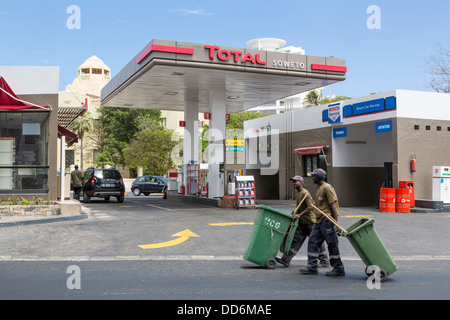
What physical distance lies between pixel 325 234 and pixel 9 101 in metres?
11.9

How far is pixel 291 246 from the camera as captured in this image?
786cm

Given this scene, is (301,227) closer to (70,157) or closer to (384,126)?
(384,126)

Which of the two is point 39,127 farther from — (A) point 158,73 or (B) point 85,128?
(B) point 85,128

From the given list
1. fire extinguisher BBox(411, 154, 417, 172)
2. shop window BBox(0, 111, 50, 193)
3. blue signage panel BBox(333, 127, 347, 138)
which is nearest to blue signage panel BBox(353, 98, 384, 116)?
blue signage panel BBox(333, 127, 347, 138)

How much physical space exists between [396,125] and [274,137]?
8.49 meters

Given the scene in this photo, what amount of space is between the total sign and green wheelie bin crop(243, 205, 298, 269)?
579 inches

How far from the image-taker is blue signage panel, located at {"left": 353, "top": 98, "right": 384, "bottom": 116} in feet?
64.6

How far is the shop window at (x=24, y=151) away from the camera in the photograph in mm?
15727

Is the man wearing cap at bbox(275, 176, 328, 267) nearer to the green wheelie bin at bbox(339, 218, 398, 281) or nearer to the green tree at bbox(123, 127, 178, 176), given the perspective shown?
the green wheelie bin at bbox(339, 218, 398, 281)

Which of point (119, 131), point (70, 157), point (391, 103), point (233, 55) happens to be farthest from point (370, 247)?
point (70, 157)

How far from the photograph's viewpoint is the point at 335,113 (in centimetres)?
2175

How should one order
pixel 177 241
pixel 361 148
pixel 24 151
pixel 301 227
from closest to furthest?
pixel 301 227
pixel 177 241
pixel 24 151
pixel 361 148

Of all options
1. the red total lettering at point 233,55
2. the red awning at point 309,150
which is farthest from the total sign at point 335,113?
the red total lettering at point 233,55
